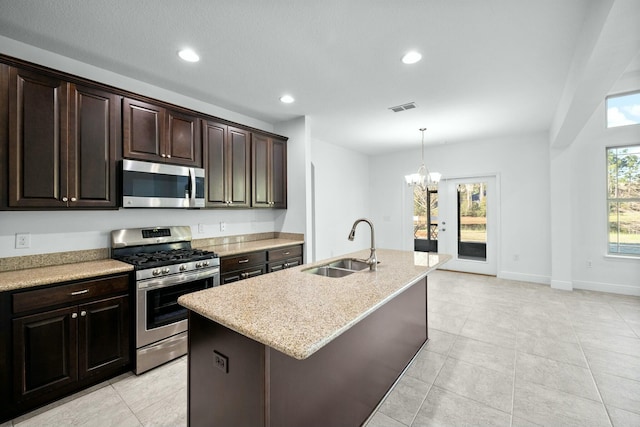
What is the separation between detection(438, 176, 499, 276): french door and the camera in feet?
18.2

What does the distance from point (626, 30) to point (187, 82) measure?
3563 millimetres

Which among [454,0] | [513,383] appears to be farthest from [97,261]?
[513,383]

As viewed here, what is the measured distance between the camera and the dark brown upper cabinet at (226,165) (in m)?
3.26

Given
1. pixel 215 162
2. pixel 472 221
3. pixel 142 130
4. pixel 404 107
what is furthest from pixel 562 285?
pixel 142 130

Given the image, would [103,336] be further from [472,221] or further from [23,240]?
[472,221]

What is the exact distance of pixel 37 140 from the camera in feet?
6.89

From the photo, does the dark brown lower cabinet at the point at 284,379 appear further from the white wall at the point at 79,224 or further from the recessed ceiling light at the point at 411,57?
the recessed ceiling light at the point at 411,57

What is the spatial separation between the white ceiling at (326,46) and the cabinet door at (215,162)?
43 cm

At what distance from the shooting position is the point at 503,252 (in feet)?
17.6

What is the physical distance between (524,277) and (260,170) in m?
5.20

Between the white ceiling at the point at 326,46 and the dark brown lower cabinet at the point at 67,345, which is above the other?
the white ceiling at the point at 326,46

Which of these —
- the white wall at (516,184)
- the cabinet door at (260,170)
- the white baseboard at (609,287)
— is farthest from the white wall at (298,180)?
the white baseboard at (609,287)

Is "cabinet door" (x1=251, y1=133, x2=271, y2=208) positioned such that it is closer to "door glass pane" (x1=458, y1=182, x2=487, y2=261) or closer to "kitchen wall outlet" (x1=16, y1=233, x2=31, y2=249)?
"kitchen wall outlet" (x1=16, y1=233, x2=31, y2=249)

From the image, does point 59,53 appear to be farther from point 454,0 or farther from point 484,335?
point 484,335
